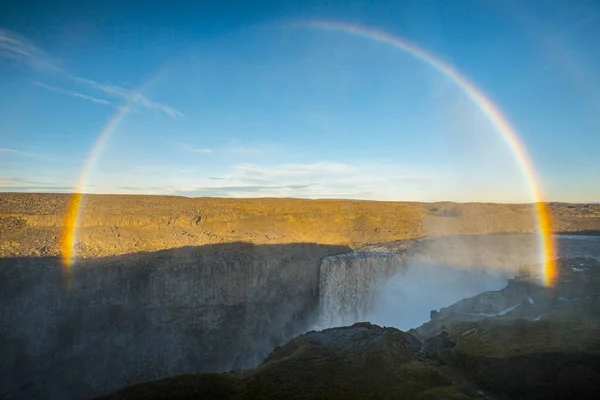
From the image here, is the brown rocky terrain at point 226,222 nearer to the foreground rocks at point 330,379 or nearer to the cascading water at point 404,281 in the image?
the cascading water at point 404,281

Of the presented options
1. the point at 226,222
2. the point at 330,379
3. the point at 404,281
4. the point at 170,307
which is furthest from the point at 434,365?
the point at 226,222

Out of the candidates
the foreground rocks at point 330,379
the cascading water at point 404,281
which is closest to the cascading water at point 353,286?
the cascading water at point 404,281

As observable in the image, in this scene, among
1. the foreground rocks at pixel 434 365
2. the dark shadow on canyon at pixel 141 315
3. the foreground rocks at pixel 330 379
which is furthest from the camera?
the dark shadow on canyon at pixel 141 315

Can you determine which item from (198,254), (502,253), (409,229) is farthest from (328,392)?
(409,229)

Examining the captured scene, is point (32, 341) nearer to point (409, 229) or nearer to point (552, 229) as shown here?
point (409, 229)

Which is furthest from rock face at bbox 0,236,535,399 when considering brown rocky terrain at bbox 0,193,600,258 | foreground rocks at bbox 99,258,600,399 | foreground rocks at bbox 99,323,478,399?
foreground rocks at bbox 99,323,478,399
